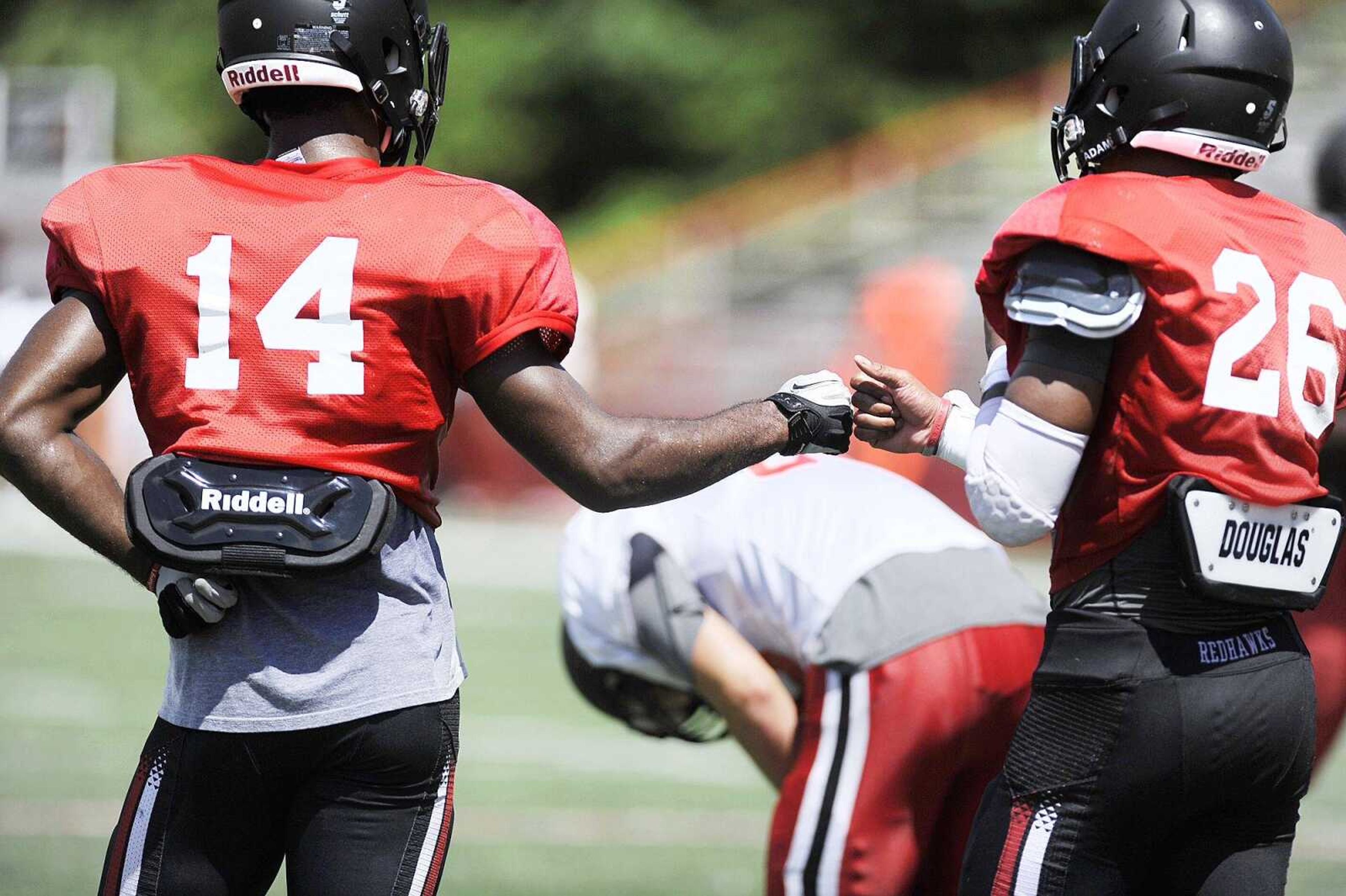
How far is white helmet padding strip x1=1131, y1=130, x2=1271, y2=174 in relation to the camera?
2652 millimetres

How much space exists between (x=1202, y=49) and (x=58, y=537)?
1418 centimetres

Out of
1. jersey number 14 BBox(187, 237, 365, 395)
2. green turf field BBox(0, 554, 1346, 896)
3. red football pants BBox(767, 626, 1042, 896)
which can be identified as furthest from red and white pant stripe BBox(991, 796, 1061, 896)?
green turf field BBox(0, 554, 1346, 896)

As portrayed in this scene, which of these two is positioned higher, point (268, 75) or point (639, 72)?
point (268, 75)

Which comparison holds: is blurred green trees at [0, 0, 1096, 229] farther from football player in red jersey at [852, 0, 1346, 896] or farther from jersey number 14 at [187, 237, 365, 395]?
jersey number 14 at [187, 237, 365, 395]

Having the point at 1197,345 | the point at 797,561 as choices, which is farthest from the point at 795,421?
the point at 797,561

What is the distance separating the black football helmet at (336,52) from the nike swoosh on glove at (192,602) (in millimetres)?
715

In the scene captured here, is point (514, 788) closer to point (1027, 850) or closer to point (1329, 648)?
point (1329, 648)

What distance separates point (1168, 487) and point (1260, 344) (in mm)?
238

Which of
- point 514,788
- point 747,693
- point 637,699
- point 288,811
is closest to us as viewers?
point 288,811

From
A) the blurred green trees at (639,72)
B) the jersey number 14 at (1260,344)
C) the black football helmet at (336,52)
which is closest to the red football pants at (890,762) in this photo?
the jersey number 14 at (1260,344)

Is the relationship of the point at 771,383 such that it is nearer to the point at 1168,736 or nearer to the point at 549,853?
the point at 549,853

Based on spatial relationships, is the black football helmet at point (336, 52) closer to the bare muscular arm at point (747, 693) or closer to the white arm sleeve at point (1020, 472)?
the white arm sleeve at point (1020, 472)

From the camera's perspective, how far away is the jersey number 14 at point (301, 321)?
2420mm

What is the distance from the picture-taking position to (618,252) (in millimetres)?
21578
